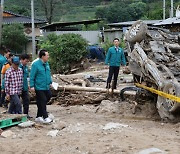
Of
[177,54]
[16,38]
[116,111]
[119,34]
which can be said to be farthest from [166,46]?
[16,38]

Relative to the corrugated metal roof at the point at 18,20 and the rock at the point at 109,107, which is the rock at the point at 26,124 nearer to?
the rock at the point at 109,107

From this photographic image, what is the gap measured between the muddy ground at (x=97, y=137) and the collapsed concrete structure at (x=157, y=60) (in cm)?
46

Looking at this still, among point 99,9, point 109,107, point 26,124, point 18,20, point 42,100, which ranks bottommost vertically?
point 109,107

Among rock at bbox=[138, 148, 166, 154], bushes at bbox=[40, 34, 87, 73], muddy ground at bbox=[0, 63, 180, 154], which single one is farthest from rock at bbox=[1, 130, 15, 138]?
bushes at bbox=[40, 34, 87, 73]

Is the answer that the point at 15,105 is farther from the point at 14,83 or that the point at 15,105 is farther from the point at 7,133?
the point at 7,133

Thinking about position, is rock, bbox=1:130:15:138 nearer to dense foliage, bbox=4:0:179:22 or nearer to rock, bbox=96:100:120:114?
rock, bbox=96:100:120:114

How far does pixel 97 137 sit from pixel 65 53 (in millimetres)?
17654

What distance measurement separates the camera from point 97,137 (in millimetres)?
7070

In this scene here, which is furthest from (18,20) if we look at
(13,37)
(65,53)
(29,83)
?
(29,83)

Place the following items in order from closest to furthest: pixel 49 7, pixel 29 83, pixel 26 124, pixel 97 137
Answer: pixel 97 137, pixel 26 124, pixel 29 83, pixel 49 7

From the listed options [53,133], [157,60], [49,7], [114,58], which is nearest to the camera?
[53,133]

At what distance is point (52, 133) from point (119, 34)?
3122cm

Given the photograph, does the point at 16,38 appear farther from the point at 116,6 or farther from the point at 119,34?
the point at 116,6

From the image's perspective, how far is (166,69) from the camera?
8.98 meters
